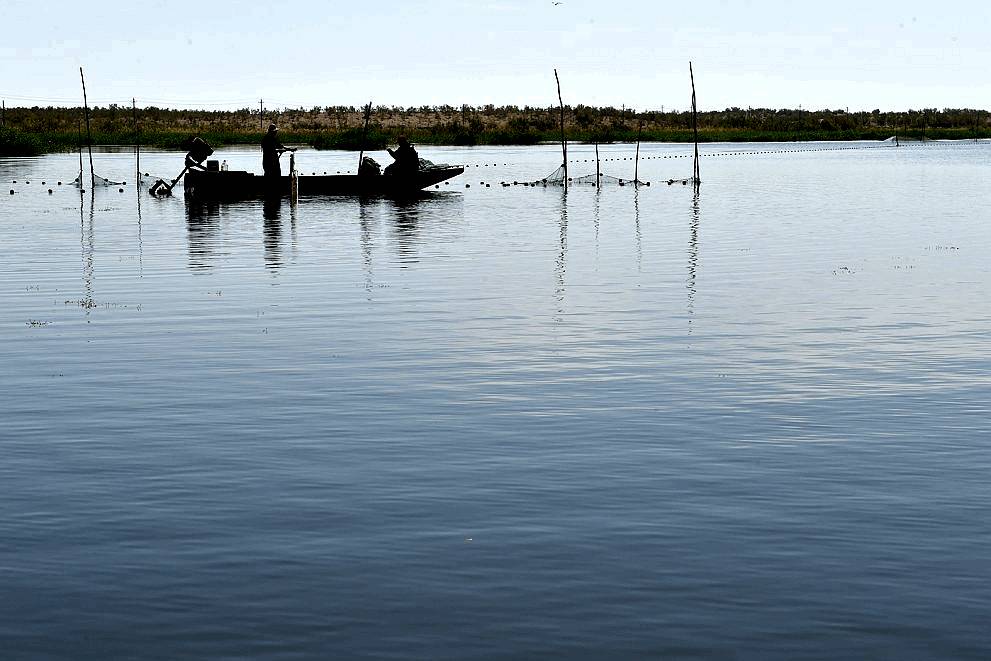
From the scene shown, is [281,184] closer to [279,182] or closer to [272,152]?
[279,182]

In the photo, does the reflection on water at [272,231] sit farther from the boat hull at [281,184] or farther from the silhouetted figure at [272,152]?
the silhouetted figure at [272,152]

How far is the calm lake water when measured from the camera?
8.87 m

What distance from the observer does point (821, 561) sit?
9930 mm

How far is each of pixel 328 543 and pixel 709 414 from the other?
574 cm

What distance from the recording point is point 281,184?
181ft

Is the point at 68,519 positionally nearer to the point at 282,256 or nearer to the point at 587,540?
the point at 587,540

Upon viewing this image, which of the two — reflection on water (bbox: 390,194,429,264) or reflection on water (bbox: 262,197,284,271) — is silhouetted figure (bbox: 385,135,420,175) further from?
reflection on water (bbox: 262,197,284,271)

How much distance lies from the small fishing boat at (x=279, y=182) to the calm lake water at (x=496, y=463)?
24338 mm

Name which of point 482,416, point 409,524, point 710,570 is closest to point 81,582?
point 409,524

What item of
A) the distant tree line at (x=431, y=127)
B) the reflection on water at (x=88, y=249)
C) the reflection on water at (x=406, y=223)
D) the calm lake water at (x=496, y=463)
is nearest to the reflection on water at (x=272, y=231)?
the calm lake water at (x=496, y=463)

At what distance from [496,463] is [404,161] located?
44.6 meters

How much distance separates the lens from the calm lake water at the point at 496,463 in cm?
887

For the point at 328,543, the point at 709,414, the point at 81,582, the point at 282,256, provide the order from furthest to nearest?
the point at 282,256 → the point at 709,414 → the point at 328,543 → the point at 81,582

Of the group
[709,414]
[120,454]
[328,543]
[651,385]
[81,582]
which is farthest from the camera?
[651,385]
